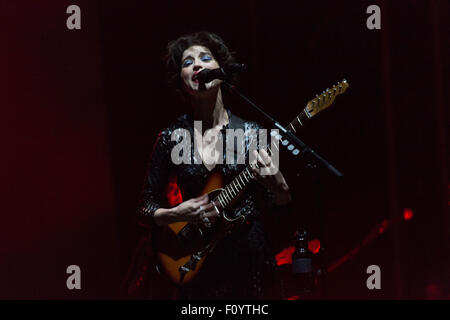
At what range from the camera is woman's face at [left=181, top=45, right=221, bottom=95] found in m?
2.77

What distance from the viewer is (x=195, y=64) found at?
9.24 ft

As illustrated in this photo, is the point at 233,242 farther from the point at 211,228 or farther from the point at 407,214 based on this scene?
the point at 407,214

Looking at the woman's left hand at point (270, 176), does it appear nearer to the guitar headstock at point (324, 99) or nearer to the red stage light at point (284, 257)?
the guitar headstock at point (324, 99)

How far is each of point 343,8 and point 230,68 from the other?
1349 millimetres

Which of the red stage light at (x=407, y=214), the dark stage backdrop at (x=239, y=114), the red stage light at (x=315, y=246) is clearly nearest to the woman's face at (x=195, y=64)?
the dark stage backdrop at (x=239, y=114)

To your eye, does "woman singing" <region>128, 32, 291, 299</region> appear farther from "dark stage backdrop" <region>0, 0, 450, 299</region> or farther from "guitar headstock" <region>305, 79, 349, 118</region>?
"dark stage backdrop" <region>0, 0, 450, 299</region>

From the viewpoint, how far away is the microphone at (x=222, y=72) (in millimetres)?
2410

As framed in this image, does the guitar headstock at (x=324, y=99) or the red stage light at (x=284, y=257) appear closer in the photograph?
the guitar headstock at (x=324, y=99)

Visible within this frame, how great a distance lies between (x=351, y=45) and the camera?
11.2 ft

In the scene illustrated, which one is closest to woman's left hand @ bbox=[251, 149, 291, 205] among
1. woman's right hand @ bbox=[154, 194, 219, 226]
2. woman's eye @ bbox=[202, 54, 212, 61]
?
woman's right hand @ bbox=[154, 194, 219, 226]

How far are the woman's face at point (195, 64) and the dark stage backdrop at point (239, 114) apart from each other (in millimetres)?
689

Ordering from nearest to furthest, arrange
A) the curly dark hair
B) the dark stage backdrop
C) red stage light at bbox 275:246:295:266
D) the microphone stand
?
the microphone stand → the curly dark hair → red stage light at bbox 275:246:295:266 → the dark stage backdrop

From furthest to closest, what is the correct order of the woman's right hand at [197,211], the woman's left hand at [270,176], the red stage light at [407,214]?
the red stage light at [407,214]
the woman's right hand at [197,211]
the woman's left hand at [270,176]

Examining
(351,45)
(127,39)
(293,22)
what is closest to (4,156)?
(127,39)
